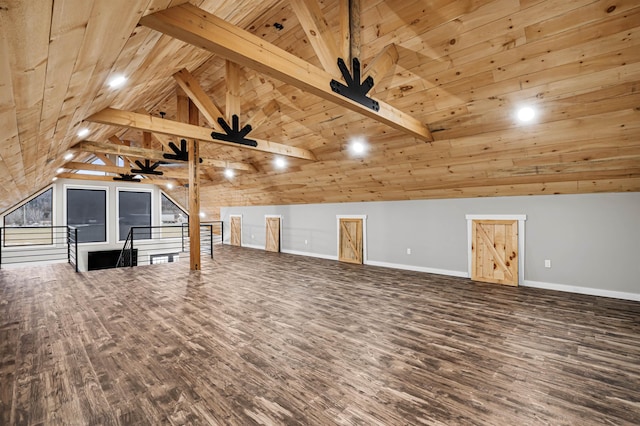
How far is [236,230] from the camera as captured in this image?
473 inches

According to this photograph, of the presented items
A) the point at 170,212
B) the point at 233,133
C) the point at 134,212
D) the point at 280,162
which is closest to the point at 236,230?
the point at 170,212

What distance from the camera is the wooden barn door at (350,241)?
7.96 metres

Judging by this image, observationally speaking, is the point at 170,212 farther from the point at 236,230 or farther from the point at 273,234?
the point at 273,234

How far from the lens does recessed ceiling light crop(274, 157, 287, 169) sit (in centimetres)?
713

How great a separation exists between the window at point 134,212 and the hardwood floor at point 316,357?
7.52 meters

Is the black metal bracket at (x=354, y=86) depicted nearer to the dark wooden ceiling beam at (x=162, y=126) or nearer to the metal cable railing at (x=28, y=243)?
the dark wooden ceiling beam at (x=162, y=126)

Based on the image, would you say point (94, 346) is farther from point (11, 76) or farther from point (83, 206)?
point (83, 206)

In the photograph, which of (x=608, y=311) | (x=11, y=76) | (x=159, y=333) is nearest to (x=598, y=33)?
(x=608, y=311)

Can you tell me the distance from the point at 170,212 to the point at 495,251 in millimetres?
12944

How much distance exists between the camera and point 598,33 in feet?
9.37

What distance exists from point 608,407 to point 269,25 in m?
5.45

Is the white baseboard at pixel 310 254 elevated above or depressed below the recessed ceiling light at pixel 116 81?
below

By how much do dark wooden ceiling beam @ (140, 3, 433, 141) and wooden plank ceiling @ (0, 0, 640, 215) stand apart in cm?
3

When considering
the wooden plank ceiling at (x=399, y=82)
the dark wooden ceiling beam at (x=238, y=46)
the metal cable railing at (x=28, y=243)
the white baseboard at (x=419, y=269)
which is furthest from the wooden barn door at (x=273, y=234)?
the dark wooden ceiling beam at (x=238, y=46)
